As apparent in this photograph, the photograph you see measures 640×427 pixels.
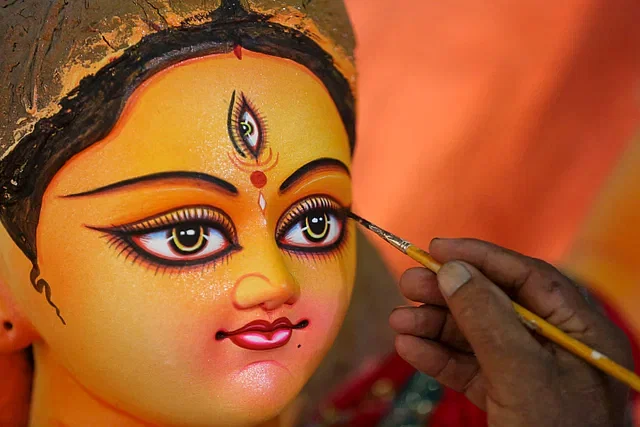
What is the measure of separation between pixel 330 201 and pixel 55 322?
448mm

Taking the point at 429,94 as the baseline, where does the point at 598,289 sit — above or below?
below

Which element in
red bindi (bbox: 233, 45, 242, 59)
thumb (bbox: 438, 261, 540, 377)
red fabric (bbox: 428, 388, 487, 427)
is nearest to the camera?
thumb (bbox: 438, 261, 540, 377)

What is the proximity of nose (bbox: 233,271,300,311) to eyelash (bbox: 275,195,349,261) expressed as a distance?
0.08 metres

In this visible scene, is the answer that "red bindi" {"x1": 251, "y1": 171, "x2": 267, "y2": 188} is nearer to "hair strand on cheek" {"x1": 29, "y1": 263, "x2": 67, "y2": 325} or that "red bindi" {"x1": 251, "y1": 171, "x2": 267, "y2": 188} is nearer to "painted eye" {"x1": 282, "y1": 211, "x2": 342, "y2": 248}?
"painted eye" {"x1": 282, "y1": 211, "x2": 342, "y2": 248}

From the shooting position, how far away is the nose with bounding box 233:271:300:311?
91 cm

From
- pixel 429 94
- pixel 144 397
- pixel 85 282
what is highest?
pixel 429 94

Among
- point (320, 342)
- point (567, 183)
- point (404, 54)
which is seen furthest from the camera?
point (567, 183)

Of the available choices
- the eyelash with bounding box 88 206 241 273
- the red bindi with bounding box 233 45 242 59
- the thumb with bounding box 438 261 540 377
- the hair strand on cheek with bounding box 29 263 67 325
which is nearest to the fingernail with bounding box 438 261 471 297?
the thumb with bounding box 438 261 540 377

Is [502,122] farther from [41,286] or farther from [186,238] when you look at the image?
[41,286]

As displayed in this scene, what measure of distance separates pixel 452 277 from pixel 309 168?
0.87ft

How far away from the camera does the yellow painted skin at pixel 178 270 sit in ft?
2.99

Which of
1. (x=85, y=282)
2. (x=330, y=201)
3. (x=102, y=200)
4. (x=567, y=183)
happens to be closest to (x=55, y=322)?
(x=85, y=282)

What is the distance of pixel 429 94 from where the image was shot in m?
1.52

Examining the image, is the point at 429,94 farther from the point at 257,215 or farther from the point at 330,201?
the point at 257,215
